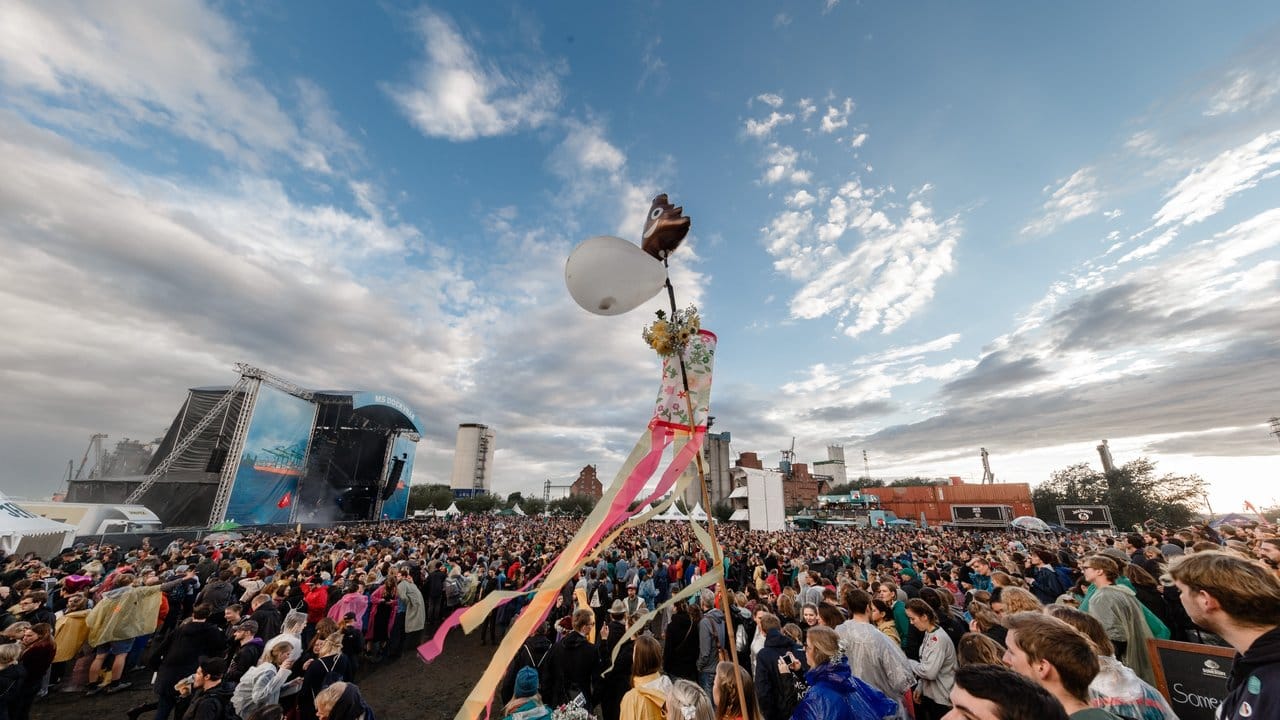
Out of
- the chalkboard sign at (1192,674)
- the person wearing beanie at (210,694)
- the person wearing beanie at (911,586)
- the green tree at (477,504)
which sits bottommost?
the green tree at (477,504)

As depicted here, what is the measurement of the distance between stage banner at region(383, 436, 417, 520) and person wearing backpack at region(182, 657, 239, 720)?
1341 inches

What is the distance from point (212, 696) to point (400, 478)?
36829 millimetres

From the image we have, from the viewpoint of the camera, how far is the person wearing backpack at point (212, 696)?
10.8ft

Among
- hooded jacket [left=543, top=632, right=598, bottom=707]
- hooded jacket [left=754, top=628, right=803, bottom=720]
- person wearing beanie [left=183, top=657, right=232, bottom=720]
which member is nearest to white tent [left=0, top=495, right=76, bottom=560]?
person wearing beanie [left=183, top=657, right=232, bottom=720]

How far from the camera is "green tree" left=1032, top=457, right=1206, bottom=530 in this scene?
38.6 m

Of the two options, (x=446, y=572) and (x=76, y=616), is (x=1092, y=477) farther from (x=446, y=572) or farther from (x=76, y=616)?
(x=76, y=616)

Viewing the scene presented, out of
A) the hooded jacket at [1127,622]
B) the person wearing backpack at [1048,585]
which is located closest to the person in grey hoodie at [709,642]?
the hooded jacket at [1127,622]

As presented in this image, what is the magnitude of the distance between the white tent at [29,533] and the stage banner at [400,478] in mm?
21542

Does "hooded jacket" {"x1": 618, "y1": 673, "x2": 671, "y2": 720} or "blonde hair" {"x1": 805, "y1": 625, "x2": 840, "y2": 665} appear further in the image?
"hooded jacket" {"x1": 618, "y1": 673, "x2": 671, "y2": 720}

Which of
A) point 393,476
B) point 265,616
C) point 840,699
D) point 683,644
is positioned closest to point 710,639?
point 683,644

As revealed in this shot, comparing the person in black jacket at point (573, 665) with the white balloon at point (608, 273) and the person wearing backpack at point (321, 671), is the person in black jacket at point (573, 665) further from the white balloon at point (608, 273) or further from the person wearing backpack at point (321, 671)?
the white balloon at point (608, 273)

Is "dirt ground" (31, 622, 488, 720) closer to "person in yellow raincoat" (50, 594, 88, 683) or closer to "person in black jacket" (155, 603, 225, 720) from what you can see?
"person in yellow raincoat" (50, 594, 88, 683)

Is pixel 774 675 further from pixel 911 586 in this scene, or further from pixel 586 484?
pixel 586 484

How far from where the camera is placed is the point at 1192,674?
2.60m
